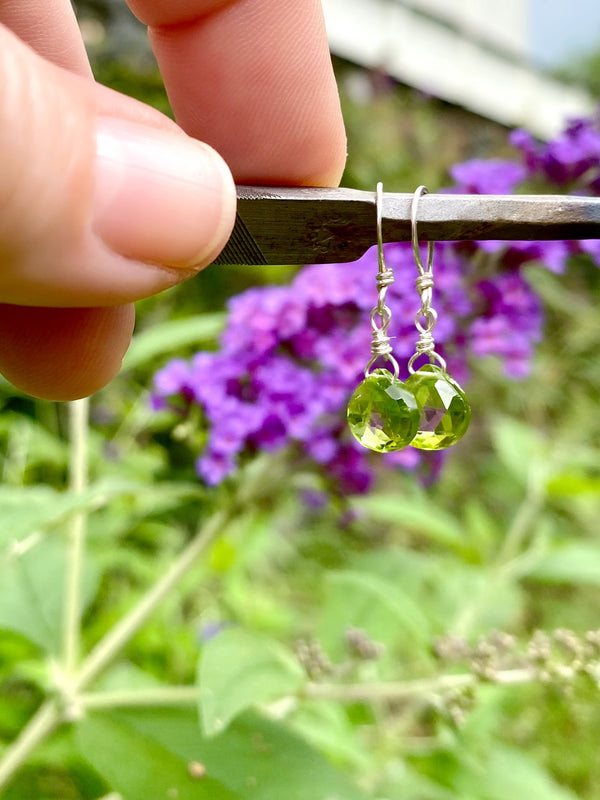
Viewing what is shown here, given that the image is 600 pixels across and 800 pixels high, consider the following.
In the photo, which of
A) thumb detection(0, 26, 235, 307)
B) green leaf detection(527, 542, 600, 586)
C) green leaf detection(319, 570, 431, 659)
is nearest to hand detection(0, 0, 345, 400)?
thumb detection(0, 26, 235, 307)

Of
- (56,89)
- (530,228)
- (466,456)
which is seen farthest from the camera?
(466,456)

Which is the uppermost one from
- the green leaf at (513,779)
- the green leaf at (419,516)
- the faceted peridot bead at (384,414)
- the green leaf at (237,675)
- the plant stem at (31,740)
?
the faceted peridot bead at (384,414)

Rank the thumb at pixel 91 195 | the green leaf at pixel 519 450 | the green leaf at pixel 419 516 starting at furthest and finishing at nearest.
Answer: the green leaf at pixel 519 450, the green leaf at pixel 419 516, the thumb at pixel 91 195

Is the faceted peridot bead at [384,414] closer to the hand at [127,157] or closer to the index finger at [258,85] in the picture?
the hand at [127,157]

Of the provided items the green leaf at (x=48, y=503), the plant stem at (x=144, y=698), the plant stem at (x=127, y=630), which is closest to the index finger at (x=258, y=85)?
the green leaf at (x=48, y=503)

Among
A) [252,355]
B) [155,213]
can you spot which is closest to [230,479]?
[252,355]

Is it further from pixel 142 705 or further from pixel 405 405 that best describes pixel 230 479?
pixel 405 405
